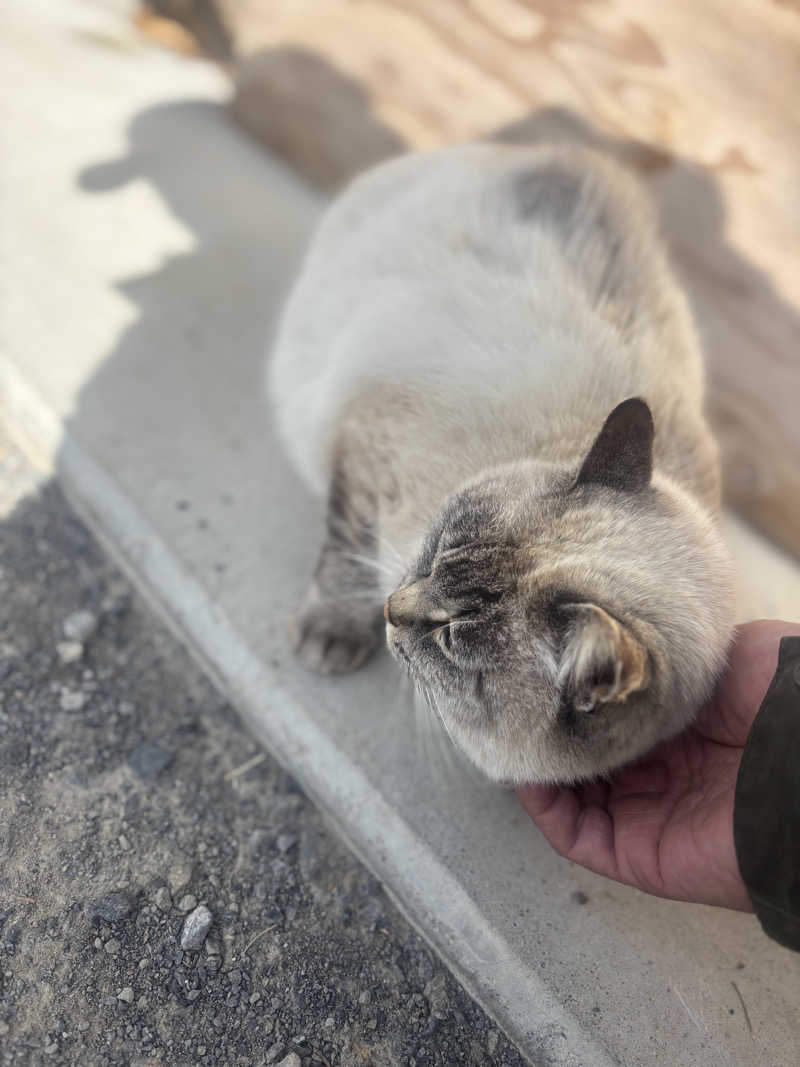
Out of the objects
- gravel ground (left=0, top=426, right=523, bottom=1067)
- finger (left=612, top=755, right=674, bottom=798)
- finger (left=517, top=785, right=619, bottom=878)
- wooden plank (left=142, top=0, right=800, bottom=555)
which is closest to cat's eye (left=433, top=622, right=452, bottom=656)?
finger (left=517, top=785, right=619, bottom=878)

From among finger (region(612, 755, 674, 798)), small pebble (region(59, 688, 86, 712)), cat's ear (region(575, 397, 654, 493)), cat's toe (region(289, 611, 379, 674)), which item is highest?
cat's ear (region(575, 397, 654, 493))

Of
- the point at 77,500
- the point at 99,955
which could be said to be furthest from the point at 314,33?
the point at 99,955

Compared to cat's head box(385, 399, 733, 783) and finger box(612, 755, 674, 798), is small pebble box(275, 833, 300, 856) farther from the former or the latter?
finger box(612, 755, 674, 798)

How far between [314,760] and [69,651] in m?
0.68

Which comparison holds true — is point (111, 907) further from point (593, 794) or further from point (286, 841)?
point (593, 794)

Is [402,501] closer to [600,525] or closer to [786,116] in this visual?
[600,525]

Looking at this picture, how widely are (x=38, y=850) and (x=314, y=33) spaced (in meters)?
3.21

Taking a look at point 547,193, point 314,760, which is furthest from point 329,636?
point 547,193

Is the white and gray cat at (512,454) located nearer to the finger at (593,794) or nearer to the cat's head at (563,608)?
the cat's head at (563,608)

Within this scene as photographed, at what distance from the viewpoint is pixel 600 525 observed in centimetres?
135

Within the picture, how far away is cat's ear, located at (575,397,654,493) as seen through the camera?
131 cm

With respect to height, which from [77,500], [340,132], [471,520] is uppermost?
[471,520]

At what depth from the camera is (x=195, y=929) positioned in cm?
154

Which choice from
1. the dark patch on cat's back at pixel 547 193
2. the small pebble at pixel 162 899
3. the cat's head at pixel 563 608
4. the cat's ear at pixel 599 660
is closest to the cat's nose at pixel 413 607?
the cat's head at pixel 563 608
